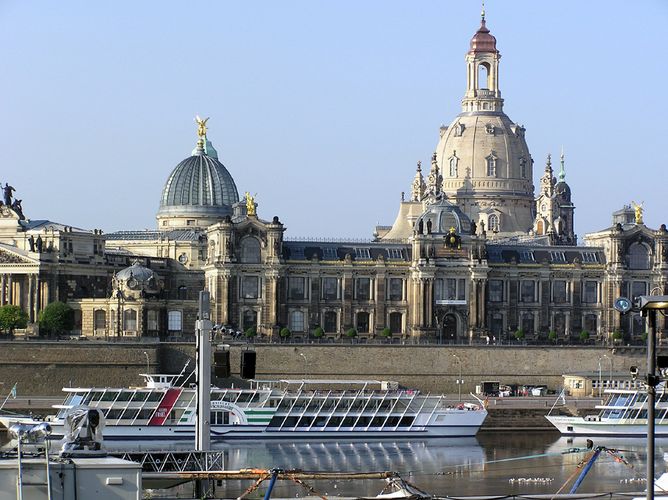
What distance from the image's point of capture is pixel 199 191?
175 metres

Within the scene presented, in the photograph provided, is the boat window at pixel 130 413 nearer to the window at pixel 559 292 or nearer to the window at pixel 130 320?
the window at pixel 130 320

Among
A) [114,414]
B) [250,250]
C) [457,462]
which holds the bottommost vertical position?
[457,462]

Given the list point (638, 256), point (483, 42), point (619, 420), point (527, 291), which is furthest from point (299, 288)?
point (483, 42)

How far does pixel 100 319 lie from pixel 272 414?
41276mm

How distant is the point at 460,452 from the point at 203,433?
40501 mm

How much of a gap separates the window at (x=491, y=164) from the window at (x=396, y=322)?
158ft

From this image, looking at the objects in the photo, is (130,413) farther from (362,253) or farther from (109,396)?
(362,253)

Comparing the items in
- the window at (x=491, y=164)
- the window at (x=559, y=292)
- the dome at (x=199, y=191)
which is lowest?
the window at (x=559, y=292)

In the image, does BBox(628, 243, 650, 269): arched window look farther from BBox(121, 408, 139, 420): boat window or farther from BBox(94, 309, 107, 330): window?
BBox(121, 408, 139, 420): boat window

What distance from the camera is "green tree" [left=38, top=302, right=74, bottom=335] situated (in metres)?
134

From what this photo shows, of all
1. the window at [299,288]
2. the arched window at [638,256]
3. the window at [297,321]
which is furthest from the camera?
the arched window at [638,256]

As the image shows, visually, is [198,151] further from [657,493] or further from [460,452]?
[657,493]

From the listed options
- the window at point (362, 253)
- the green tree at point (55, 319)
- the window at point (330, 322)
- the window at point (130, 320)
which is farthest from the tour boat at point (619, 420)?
the green tree at point (55, 319)

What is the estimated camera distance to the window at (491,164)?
183 m
